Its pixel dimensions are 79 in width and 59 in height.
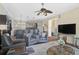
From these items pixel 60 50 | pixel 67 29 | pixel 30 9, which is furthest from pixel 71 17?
pixel 30 9

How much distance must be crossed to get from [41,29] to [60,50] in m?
0.53

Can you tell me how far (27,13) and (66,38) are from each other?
0.86 metres

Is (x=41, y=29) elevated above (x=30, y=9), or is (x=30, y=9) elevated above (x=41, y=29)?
(x=30, y=9)

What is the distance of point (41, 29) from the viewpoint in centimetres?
265

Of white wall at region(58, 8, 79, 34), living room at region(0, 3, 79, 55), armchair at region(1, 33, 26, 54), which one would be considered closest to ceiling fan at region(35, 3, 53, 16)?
living room at region(0, 3, 79, 55)

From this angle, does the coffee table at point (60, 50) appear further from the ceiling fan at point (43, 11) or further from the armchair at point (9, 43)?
the ceiling fan at point (43, 11)

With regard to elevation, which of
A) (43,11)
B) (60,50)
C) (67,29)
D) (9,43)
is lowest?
(60,50)

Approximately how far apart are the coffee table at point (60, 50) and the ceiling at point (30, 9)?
597mm

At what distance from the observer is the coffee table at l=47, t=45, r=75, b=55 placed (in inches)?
104

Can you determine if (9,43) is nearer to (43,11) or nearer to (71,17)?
(43,11)

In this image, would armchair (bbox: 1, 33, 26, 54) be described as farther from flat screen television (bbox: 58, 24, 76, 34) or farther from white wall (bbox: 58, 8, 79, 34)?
white wall (bbox: 58, 8, 79, 34)

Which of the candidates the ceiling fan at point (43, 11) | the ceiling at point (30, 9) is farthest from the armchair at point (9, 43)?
the ceiling fan at point (43, 11)

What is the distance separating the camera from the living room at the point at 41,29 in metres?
2.60
